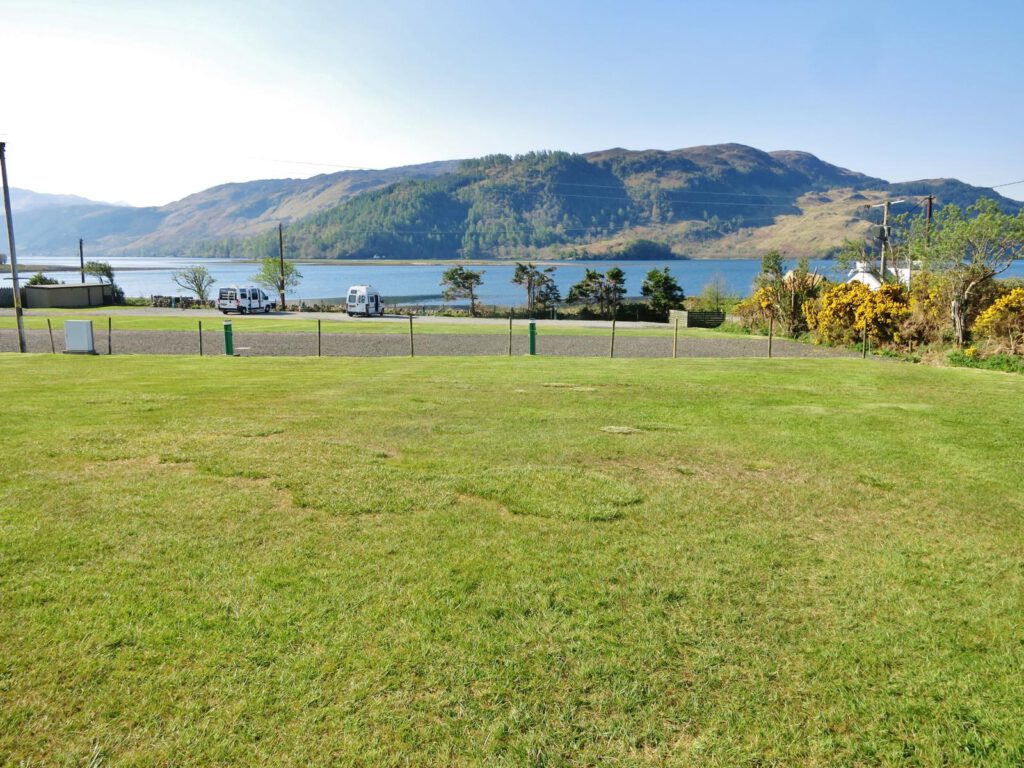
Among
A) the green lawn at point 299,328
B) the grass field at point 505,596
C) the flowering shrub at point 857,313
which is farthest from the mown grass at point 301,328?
the grass field at point 505,596

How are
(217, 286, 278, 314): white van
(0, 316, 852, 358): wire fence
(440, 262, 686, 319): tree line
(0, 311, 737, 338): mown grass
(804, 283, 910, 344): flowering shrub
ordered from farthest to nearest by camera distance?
(440, 262, 686, 319): tree line → (217, 286, 278, 314): white van → (0, 311, 737, 338): mown grass → (804, 283, 910, 344): flowering shrub → (0, 316, 852, 358): wire fence

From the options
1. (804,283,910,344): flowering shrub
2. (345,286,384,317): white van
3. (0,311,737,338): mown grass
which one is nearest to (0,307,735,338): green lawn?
(0,311,737,338): mown grass

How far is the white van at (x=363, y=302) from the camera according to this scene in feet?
161

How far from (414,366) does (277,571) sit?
43.8 feet

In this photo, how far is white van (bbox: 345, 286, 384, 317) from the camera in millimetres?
48969

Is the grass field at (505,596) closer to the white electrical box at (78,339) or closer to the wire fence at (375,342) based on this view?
the wire fence at (375,342)

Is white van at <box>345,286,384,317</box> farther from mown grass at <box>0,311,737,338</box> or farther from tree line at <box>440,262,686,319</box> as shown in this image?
tree line at <box>440,262,686,319</box>

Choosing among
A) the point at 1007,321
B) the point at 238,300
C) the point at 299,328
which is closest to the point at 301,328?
the point at 299,328

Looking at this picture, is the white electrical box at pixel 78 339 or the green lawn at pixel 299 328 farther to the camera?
the green lawn at pixel 299 328

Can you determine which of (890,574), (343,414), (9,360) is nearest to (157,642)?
(890,574)

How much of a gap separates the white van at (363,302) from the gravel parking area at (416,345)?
53.8 ft

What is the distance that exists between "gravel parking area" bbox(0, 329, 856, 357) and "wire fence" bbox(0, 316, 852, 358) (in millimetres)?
36

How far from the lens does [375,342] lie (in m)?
28.6

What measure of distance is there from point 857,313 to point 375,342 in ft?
66.7
